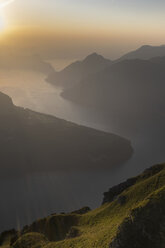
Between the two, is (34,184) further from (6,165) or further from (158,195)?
(158,195)

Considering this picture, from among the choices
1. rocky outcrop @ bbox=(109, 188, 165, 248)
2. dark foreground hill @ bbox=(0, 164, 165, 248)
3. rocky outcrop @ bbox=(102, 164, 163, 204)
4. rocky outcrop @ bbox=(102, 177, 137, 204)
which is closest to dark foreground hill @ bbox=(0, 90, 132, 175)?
dark foreground hill @ bbox=(0, 164, 165, 248)

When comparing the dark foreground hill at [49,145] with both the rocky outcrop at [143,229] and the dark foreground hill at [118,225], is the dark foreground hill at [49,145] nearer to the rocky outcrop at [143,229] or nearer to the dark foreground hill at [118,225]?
the dark foreground hill at [118,225]

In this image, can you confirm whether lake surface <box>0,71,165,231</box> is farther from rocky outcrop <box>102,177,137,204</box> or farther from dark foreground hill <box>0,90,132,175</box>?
rocky outcrop <box>102,177,137,204</box>

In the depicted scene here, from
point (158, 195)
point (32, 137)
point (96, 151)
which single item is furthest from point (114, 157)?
point (158, 195)

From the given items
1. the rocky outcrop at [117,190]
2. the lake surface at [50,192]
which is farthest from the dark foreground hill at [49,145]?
the rocky outcrop at [117,190]

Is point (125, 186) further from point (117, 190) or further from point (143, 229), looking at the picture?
point (143, 229)
